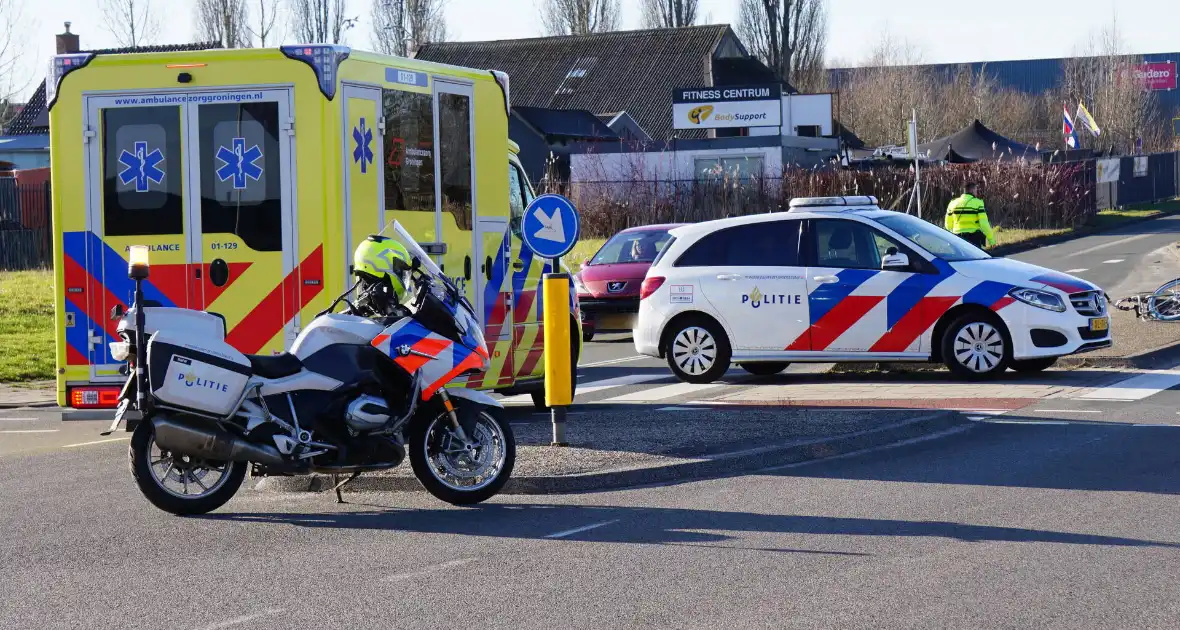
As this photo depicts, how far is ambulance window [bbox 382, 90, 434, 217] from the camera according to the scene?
11.3 m

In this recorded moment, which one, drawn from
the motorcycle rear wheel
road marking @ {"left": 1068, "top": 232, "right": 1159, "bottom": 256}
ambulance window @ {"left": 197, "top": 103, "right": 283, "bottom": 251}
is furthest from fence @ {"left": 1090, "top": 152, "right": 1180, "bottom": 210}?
the motorcycle rear wheel

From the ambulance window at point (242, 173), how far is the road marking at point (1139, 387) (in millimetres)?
7219

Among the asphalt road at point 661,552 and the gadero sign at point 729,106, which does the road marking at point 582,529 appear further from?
the gadero sign at point 729,106

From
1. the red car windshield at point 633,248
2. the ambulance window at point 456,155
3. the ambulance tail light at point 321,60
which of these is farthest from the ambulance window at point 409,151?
the red car windshield at point 633,248

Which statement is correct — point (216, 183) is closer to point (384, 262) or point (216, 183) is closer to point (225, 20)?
point (384, 262)

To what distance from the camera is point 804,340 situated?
14.9 meters

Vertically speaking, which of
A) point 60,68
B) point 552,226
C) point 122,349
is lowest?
point 122,349

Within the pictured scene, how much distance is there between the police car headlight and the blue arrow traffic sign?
5.56m

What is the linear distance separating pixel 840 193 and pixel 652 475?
3256 cm

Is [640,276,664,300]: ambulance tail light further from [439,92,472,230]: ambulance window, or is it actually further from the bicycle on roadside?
the bicycle on roadside

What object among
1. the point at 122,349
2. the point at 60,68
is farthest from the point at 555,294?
the point at 60,68

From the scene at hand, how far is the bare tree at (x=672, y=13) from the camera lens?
83125 mm

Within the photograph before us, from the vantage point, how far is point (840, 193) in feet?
136

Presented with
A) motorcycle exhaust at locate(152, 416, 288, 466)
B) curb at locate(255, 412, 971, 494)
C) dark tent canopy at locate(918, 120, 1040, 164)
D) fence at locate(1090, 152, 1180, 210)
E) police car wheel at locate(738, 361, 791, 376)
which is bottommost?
curb at locate(255, 412, 971, 494)
